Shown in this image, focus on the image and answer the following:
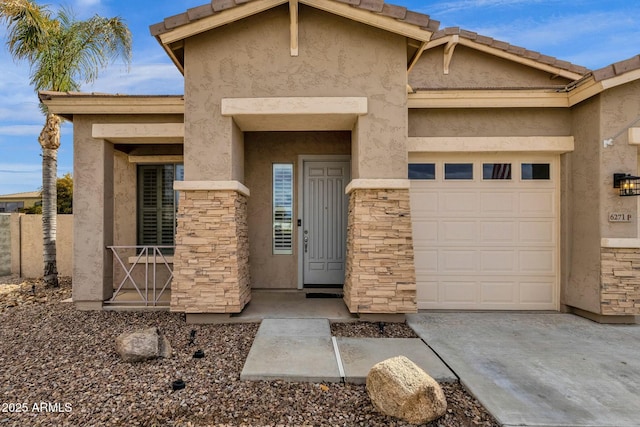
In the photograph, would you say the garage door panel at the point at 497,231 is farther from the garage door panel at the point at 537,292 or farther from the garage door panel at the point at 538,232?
the garage door panel at the point at 537,292

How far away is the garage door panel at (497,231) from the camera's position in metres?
6.31

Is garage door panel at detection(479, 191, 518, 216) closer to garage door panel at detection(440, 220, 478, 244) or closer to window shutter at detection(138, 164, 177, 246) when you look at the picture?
garage door panel at detection(440, 220, 478, 244)

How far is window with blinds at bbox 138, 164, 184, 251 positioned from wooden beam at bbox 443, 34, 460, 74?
6501 millimetres

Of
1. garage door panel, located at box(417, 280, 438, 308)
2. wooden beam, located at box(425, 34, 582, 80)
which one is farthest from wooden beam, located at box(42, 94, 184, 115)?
wooden beam, located at box(425, 34, 582, 80)

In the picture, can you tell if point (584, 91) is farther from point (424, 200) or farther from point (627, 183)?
point (424, 200)

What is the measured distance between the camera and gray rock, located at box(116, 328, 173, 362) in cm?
414

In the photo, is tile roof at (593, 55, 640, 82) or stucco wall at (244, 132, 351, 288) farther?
stucco wall at (244, 132, 351, 288)

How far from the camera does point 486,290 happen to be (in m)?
6.31

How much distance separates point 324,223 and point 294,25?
379cm

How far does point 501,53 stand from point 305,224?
589 cm

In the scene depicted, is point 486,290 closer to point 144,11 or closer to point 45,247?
point 45,247

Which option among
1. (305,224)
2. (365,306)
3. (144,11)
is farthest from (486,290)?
(144,11)

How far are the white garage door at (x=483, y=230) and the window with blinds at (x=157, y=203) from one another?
5.25 metres

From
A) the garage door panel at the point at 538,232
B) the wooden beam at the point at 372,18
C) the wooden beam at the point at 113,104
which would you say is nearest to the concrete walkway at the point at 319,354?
the garage door panel at the point at 538,232
